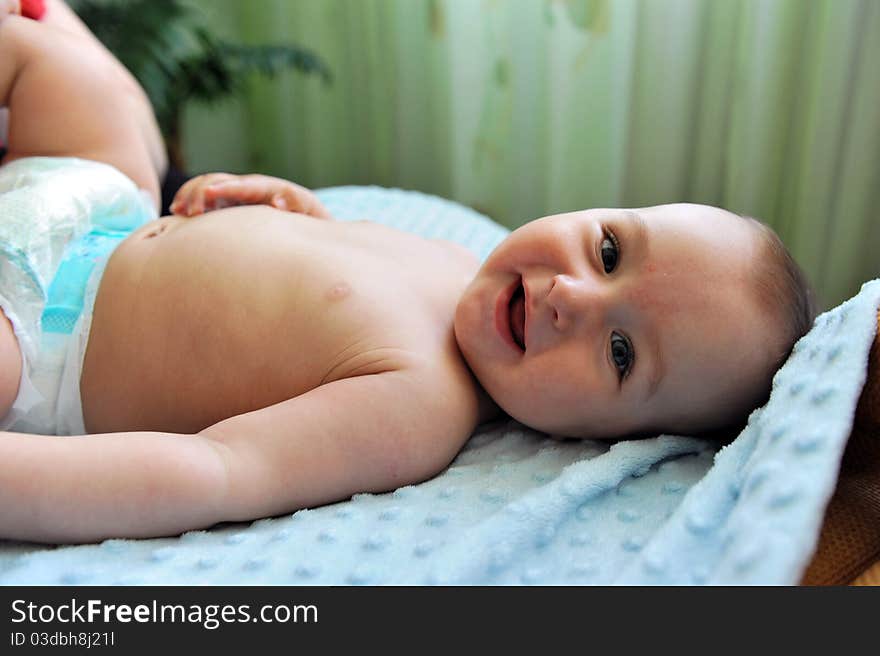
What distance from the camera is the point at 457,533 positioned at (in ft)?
2.26

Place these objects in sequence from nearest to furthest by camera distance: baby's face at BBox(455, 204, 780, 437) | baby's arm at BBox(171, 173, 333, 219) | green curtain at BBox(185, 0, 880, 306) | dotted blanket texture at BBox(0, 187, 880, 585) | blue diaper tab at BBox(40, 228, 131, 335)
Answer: dotted blanket texture at BBox(0, 187, 880, 585)
baby's face at BBox(455, 204, 780, 437)
blue diaper tab at BBox(40, 228, 131, 335)
baby's arm at BBox(171, 173, 333, 219)
green curtain at BBox(185, 0, 880, 306)

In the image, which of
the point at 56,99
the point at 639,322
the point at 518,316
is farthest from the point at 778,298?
the point at 56,99

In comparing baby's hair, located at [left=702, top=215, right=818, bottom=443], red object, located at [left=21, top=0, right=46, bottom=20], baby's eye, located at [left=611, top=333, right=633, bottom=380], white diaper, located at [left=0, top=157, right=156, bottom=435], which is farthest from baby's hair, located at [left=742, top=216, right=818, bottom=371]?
red object, located at [left=21, top=0, right=46, bottom=20]

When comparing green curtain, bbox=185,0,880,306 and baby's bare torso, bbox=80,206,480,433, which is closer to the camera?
baby's bare torso, bbox=80,206,480,433

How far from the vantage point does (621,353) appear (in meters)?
0.85

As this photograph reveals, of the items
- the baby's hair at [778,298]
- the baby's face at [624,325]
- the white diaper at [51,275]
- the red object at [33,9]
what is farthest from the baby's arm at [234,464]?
the red object at [33,9]

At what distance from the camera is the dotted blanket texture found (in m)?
0.56

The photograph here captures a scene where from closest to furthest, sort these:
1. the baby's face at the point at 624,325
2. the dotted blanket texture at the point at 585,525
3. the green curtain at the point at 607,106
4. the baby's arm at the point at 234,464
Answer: the dotted blanket texture at the point at 585,525, the baby's arm at the point at 234,464, the baby's face at the point at 624,325, the green curtain at the point at 607,106

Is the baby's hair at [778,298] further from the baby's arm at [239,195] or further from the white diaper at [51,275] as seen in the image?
the white diaper at [51,275]

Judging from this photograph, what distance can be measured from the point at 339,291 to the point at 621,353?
13.0 inches

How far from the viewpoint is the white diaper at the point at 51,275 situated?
0.87m

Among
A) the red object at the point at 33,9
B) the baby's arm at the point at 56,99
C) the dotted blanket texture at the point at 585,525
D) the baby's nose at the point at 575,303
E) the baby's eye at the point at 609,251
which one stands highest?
the red object at the point at 33,9

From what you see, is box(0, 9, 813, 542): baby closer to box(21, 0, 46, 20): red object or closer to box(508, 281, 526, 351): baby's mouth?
box(508, 281, 526, 351): baby's mouth
